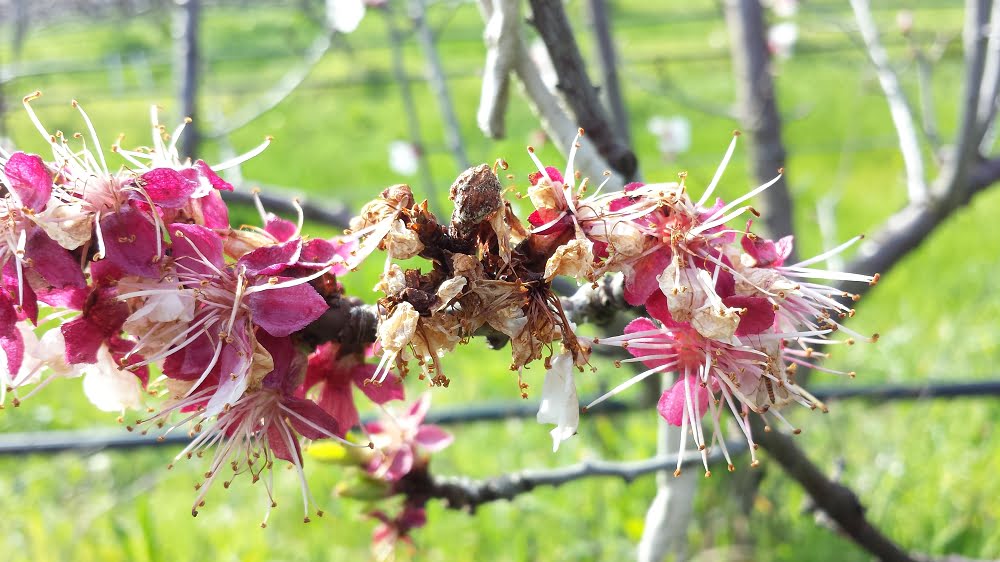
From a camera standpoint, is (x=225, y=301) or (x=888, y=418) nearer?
(x=225, y=301)

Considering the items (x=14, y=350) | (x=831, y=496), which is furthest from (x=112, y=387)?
(x=831, y=496)

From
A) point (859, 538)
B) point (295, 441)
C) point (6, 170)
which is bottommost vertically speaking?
point (859, 538)

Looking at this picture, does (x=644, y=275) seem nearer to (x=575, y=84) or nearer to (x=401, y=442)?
(x=575, y=84)

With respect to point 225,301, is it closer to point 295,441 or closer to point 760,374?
point 295,441

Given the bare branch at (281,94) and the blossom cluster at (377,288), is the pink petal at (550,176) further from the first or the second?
the bare branch at (281,94)

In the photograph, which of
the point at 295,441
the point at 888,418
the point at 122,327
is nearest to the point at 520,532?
the point at 888,418

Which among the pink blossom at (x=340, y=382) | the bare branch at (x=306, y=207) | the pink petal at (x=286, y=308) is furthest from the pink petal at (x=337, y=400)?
the bare branch at (x=306, y=207)
